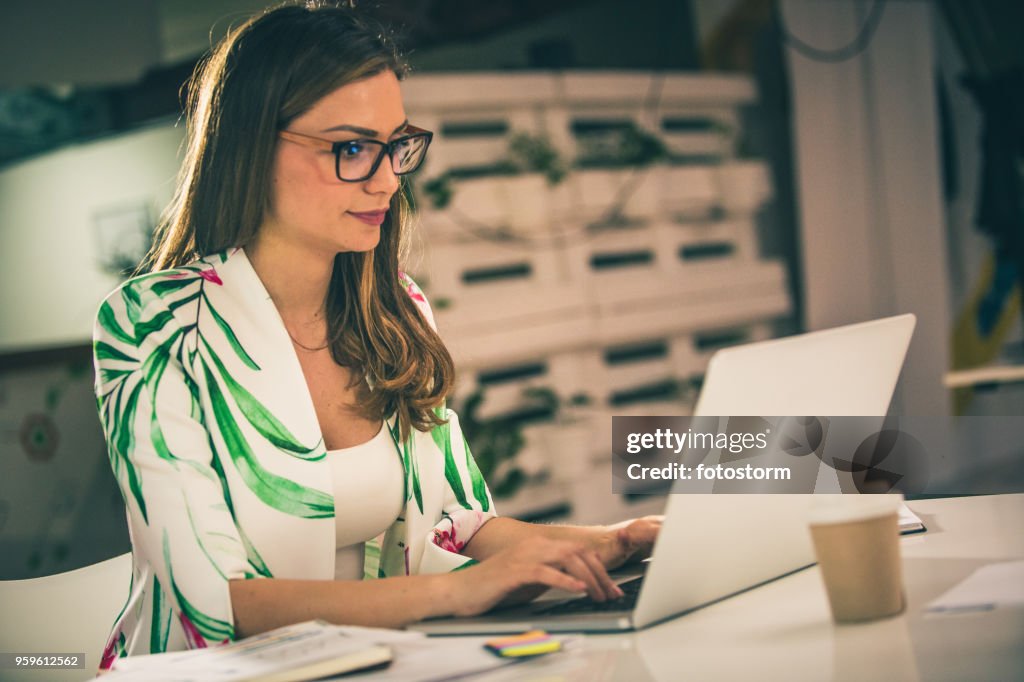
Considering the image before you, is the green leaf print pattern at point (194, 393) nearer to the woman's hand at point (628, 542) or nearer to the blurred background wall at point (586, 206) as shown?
the woman's hand at point (628, 542)

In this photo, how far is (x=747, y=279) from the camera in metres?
5.02

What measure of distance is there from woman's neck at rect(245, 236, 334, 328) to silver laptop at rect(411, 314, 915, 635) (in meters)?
0.64

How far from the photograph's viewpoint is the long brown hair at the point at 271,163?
58.5 inches

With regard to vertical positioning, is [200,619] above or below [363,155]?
below

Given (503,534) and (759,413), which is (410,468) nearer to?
(503,534)

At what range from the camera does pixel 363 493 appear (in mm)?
1528

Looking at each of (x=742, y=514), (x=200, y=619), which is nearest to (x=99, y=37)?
(x=200, y=619)

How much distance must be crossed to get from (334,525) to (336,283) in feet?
1.46

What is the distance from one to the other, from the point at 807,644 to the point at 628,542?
0.40m

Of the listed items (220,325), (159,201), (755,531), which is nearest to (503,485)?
(159,201)

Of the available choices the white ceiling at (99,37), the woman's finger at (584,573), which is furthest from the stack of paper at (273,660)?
the white ceiling at (99,37)

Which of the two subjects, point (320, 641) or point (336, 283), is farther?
point (336, 283)

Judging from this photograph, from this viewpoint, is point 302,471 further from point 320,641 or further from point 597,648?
point 597,648

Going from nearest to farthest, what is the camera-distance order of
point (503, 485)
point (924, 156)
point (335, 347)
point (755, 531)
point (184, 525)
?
point (755, 531) → point (184, 525) → point (335, 347) → point (503, 485) → point (924, 156)
